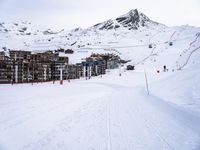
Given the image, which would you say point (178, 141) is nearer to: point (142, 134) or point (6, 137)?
point (142, 134)

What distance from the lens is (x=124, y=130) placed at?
35.2 feet

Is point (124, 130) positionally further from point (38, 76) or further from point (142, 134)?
point (38, 76)

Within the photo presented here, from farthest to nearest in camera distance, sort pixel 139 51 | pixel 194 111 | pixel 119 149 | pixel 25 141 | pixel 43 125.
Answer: pixel 139 51 < pixel 194 111 < pixel 43 125 < pixel 25 141 < pixel 119 149

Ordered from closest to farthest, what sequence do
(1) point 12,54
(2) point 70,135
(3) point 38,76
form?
(2) point 70,135, (3) point 38,76, (1) point 12,54

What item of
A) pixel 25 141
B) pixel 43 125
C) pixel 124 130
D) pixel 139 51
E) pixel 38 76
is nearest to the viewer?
pixel 25 141

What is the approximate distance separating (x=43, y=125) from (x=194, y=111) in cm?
806

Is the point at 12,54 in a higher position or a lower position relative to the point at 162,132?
higher

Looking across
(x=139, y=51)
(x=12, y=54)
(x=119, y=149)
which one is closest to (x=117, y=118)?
(x=119, y=149)

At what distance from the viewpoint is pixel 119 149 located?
816 cm

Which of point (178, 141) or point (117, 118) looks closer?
point (178, 141)

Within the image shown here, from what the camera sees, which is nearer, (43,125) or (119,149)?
(119,149)

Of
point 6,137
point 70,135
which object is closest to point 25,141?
point 6,137

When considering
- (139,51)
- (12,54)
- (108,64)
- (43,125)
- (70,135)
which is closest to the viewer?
(70,135)

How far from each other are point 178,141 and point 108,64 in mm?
129257
